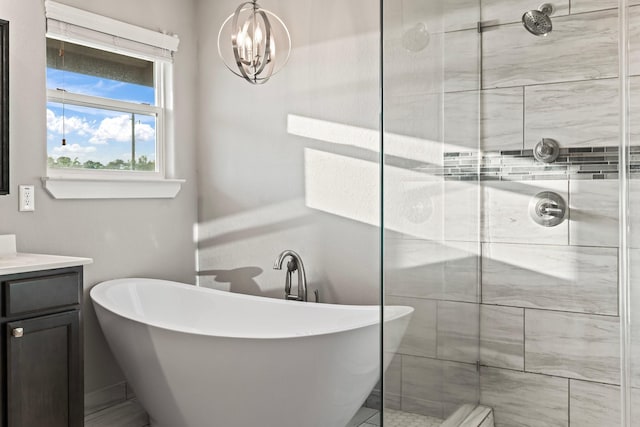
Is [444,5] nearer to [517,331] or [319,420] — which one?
[517,331]

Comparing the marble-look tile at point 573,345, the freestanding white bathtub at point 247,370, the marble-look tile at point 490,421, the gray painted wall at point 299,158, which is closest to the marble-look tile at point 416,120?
the marble-look tile at point 573,345

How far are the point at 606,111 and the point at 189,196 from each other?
270 centimetres

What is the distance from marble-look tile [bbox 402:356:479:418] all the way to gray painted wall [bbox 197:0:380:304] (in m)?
1.34

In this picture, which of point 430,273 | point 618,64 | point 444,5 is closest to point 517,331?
point 430,273

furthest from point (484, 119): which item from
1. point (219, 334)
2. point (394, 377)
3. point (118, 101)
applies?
point (118, 101)

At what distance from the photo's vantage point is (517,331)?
1751 mm

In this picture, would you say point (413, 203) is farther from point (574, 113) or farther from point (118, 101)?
point (118, 101)

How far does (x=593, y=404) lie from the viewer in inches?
64.9

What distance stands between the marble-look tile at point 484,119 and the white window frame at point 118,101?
79.8 inches

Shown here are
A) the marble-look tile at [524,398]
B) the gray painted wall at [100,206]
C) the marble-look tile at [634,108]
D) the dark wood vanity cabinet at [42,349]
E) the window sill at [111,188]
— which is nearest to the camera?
the marble-look tile at [634,108]

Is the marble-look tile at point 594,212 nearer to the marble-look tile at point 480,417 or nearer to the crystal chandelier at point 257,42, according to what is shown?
the marble-look tile at point 480,417

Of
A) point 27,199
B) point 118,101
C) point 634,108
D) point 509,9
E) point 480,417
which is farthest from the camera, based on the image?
point 118,101

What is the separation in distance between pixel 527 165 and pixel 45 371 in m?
1.94

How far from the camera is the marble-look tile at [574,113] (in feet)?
5.14
